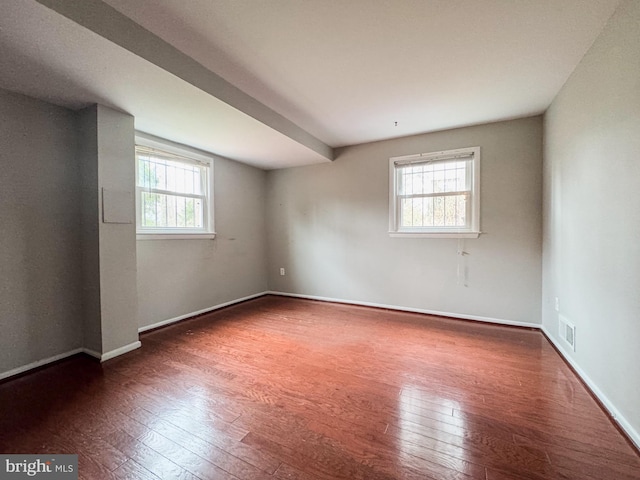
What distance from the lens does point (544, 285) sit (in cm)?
301

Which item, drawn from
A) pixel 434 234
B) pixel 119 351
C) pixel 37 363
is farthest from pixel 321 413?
pixel 434 234

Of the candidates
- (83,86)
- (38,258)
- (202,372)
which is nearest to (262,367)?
(202,372)

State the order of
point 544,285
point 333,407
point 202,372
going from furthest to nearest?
1. point 544,285
2. point 202,372
3. point 333,407

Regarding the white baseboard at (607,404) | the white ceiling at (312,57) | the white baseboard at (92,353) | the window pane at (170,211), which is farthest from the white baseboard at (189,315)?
the white baseboard at (607,404)

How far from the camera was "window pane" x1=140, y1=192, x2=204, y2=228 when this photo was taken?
3.13m

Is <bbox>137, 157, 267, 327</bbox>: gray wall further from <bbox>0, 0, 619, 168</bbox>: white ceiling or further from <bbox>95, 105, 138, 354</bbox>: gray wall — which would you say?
<bbox>0, 0, 619, 168</bbox>: white ceiling

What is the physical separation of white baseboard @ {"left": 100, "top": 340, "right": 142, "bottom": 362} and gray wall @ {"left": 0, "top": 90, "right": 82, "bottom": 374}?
375mm

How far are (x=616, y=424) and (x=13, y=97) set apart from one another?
15.7ft

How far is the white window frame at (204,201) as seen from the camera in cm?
303

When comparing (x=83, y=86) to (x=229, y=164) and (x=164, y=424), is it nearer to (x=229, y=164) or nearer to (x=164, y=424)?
(x=229, y=164)

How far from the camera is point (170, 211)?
340 centimetres

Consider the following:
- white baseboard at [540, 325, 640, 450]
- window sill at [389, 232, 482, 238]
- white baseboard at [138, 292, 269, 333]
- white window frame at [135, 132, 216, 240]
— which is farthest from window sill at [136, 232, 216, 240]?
white baseboard at [540, 325, 640, 450]

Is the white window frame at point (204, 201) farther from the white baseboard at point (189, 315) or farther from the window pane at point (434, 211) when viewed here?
the window pane at point (434, 211)

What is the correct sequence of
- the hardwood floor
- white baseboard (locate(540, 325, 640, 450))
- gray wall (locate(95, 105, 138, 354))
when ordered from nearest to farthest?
the hardwood floor
white baseboard (locate(540, 325, 640, 450))
gray wall (locate(95, 105, 138, 354))
